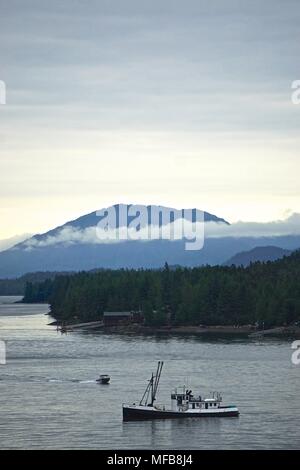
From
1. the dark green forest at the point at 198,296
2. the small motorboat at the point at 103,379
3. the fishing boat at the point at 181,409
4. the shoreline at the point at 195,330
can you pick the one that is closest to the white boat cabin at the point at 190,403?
the fishing boat at the point at 181,409

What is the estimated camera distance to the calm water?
3006 cm

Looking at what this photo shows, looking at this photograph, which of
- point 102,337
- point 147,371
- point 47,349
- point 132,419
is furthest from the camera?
point 102,337

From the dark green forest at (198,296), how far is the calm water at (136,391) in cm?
1055

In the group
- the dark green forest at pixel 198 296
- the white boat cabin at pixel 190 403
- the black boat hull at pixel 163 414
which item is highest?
the dark green forest at pixel 198 296

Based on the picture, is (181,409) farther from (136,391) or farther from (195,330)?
(195,330)

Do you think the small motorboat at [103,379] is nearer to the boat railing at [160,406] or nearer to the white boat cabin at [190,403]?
the boat railing at [160,406]

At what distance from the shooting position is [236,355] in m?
50.2

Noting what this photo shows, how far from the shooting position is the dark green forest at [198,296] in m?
71.0

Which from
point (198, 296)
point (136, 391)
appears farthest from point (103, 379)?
point (198, 296)

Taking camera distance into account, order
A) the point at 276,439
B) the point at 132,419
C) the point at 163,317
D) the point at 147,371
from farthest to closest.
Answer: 1. the point at 163,317
2. the point at 147,371
3. the point at 132,419
4. the point at 276,439

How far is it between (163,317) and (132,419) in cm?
4114

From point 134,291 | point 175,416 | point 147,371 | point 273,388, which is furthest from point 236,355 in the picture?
point 134,291
